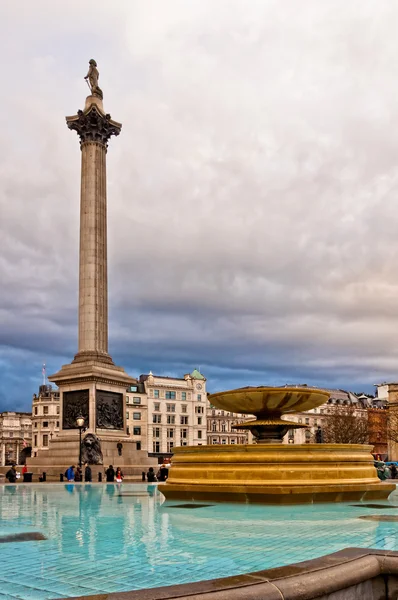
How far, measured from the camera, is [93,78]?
170 ft

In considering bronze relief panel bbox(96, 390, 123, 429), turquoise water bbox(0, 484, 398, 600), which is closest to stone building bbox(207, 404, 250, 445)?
bronze relief panel bbox(96, 390, 123, 429)

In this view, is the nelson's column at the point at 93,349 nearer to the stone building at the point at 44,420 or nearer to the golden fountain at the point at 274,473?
the golden fountain at the point at 274,473

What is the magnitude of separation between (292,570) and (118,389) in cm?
3881

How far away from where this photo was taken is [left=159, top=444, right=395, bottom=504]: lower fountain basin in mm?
14516

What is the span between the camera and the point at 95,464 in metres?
37.9

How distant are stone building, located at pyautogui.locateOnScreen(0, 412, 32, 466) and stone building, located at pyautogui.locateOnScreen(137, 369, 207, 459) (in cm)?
5634

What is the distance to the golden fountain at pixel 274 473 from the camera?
572 inches

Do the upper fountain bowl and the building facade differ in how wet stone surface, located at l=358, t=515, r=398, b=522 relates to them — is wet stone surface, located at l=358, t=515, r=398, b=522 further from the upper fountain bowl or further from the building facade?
the building facade

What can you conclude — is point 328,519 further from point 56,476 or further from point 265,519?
point 56,476

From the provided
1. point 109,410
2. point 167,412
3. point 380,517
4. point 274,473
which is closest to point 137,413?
point 167,412

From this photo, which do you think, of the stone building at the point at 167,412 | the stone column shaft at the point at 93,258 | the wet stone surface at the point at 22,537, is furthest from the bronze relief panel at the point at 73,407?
the stone building at the point at 167,412

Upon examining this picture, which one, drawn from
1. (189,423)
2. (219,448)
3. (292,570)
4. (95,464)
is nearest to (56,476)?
(95,464)

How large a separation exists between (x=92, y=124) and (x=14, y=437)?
425ft

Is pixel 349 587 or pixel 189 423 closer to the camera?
pixel 349 587
